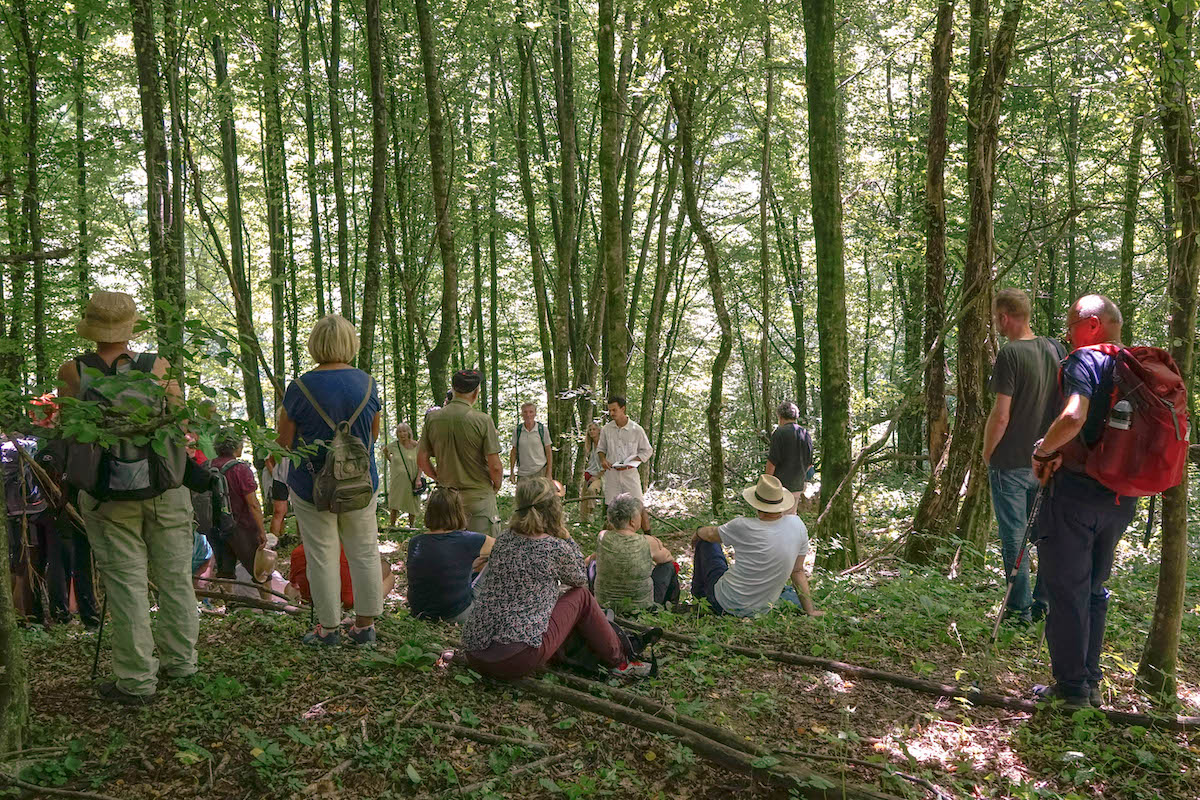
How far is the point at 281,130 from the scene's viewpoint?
39.2 ft

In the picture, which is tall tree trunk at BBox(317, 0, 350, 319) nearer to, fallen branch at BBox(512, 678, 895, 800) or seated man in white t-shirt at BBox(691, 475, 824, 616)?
seated man in white t-shirt at BBox(691, 475, 824, 616)

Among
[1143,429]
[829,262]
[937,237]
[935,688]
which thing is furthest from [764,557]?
[937,237]

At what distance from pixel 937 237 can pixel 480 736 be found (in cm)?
609

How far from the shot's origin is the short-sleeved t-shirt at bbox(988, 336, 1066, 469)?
5051 mm

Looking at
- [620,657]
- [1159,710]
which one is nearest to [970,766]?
[1159,710]

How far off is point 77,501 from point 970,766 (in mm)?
3860

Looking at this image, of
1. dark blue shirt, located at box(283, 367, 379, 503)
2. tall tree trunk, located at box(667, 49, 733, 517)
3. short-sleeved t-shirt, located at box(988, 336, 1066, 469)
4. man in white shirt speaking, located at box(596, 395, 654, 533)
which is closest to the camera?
dark blue shirt, located at box(283, 367, 379, 503)

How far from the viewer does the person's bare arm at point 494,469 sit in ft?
21.7

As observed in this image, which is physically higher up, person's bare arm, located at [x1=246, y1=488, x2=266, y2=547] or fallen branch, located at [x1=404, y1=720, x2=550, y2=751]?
person's bare arm, located at [x1=246, y1=488, x2=266, y2=547]

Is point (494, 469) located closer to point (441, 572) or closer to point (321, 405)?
point (441, 572)

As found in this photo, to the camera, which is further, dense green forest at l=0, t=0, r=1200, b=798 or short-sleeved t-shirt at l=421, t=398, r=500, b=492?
short-sleeved t-shirt at l=421, t=398, r=500, b=492

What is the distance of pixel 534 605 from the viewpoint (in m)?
4.11

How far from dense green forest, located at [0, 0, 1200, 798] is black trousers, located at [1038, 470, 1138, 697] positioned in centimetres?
25

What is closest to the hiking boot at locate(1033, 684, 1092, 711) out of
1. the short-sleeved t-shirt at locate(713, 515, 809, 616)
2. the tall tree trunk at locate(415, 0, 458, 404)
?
the short-sleeved t-shirt at locate(713, 515, 809, 616)
